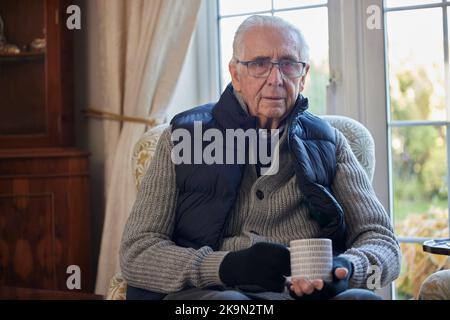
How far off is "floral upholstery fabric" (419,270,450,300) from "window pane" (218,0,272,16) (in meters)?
1.38

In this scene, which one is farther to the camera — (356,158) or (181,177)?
(356,158)

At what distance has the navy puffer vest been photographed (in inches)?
69.6

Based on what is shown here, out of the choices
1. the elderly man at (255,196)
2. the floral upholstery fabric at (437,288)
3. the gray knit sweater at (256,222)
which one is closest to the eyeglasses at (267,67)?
the elderly man at (255,196)

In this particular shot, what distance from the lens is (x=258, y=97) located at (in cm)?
188

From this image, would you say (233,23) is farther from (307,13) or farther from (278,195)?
(278,195)

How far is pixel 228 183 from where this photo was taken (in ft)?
5.84


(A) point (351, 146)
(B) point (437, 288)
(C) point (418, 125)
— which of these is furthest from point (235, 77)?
(C) point (418, 125)

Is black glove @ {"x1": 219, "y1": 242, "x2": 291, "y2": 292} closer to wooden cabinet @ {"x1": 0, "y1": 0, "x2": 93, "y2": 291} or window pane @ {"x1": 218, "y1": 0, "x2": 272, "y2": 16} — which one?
wooden cabinet @ {"x1": 0, "y1": 0, "x2": 93, "y2": 291}

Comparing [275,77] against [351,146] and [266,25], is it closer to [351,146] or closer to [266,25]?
[266,25]

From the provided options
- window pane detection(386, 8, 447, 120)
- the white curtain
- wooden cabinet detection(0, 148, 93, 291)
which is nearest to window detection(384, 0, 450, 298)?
window pane detection(386, 8, 447, 120)

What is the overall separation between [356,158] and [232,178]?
18.3 inches

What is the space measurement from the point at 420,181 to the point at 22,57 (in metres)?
1.56
